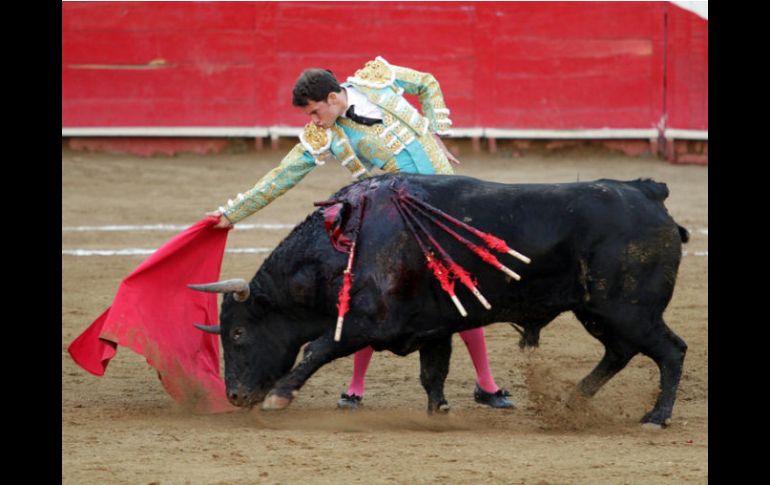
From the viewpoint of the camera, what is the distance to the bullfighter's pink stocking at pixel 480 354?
4.92 meters

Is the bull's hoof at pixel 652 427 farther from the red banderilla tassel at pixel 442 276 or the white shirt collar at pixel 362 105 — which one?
the white shirt collar at pixel 362 105

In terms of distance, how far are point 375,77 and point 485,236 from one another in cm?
81

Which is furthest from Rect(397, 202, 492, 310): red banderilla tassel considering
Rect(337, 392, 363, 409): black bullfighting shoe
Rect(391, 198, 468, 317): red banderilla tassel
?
Rect(337, 392, 363, 409): black bullfighting shoe

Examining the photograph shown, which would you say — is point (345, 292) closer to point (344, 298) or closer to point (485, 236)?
point (344, 298)

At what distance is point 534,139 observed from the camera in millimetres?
11367

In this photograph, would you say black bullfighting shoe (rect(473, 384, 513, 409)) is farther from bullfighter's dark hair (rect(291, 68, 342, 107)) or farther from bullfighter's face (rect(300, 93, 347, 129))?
bullfighter's dark hair (rect(291, 68, 342, 107))

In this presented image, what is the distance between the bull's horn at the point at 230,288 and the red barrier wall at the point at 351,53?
662cm

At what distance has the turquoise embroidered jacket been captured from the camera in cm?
472

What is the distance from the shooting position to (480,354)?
495 cm

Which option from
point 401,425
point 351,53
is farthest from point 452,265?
point 351,53

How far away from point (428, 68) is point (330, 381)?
6.11 meters

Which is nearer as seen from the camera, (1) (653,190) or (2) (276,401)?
(2) (276,401)

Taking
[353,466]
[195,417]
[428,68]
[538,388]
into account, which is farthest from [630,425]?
[428,68]

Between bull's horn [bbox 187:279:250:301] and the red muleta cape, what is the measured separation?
0.43 meters
